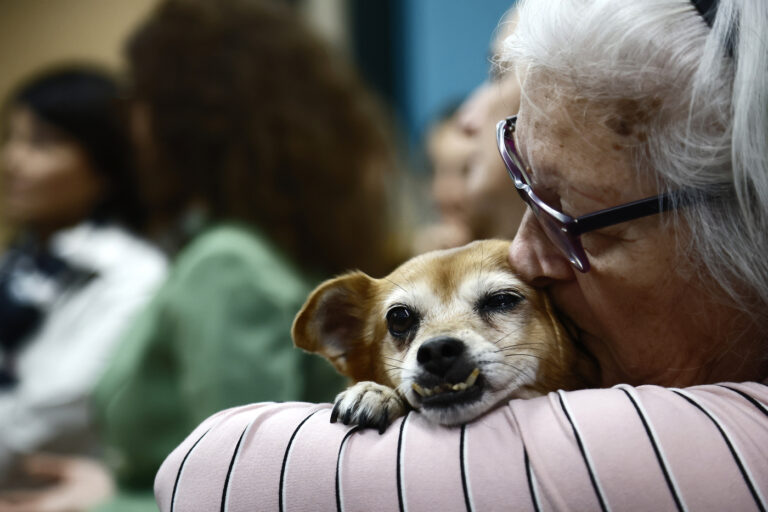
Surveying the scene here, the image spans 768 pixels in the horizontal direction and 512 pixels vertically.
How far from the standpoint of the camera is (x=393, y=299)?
45.3 inches

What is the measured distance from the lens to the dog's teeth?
2.99 ft

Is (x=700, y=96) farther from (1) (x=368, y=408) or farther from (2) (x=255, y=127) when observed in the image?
(2) (x=255, y=127)

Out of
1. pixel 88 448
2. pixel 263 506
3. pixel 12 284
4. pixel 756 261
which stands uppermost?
pixel 756 261

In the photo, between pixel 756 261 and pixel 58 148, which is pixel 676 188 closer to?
pixel 756 261

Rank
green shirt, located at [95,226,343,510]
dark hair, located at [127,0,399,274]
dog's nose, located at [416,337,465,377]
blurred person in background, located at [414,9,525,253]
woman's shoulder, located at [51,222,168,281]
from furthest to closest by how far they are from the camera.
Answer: woman's shoulder, located at [51,222,168,281], dark hair, located at [127,0,399,274], green shirt, located at [95,226,343,510], blurred person in background, located at [414,9,525,253], dog's nose, located at [416,337,465,377]

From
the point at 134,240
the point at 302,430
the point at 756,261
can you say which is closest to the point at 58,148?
the point at 134,240

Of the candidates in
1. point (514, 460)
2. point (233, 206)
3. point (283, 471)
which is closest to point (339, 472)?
point (283, 471)

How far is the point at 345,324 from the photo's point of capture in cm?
118

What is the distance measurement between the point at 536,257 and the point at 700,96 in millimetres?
281

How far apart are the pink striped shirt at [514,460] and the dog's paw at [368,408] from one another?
2 centimetres

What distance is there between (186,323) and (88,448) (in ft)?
3.15

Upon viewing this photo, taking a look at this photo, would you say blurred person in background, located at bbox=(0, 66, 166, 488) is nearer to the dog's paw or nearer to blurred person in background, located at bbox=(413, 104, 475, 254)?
blurred person in background, located at bbox=(413, 104, 475, 254)

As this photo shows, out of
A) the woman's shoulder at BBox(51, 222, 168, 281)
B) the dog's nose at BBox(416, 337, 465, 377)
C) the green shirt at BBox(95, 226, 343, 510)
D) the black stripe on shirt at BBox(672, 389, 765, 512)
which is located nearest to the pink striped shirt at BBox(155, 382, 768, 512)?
the black stripe on shirt at BBox(672, 389, 765, 512)

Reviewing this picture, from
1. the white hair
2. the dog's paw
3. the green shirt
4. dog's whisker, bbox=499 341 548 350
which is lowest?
the green shirt
